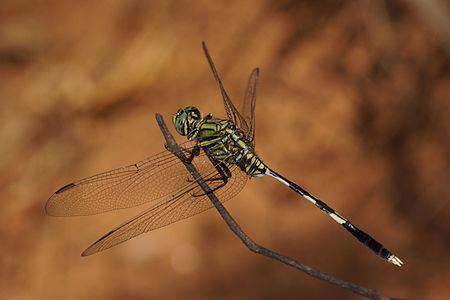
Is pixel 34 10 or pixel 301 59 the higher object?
pixel 34 10

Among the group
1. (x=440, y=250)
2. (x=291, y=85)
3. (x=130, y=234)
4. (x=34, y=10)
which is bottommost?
(x=440, y=250)

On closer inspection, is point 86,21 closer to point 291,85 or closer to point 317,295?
point 291,85

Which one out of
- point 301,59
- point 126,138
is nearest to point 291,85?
point 301,59

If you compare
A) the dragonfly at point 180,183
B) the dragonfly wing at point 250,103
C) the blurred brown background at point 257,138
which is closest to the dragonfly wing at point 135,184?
the dragonfly at point 180,183

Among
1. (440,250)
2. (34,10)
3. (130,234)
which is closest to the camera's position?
(130,234)

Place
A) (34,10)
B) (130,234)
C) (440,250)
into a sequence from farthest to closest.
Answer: (440,250)
(34,10)
(130,234)

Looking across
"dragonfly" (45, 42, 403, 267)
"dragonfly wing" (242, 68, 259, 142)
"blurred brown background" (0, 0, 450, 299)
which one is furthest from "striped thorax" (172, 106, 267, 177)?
"blurred brown background" (0, 0, 450, 299)

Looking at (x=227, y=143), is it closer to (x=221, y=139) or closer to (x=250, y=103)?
(x=221, y=139)

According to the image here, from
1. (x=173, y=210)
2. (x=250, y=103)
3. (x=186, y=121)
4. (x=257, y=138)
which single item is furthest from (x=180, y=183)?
(x=257, y=138)

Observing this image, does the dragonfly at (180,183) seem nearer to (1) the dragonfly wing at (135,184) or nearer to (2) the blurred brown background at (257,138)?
(1) the dragonfly wing at (135,184)
